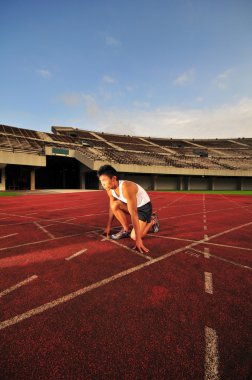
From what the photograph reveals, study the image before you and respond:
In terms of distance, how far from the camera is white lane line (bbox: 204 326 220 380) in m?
1.49

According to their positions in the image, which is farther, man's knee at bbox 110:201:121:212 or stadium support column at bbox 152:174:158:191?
stadium support column at bbox 152:174:158:191

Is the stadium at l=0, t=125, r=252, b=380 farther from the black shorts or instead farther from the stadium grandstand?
the stadium grandstand

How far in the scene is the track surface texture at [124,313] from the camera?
157cm

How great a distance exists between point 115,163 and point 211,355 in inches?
1247

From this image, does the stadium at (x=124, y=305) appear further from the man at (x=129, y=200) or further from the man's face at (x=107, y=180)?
the man's face at (x=107, y=180)

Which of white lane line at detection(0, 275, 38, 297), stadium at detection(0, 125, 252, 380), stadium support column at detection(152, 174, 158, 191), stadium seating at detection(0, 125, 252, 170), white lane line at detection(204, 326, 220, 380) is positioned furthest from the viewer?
stadium support column at detection(152, 174, 158, 191)

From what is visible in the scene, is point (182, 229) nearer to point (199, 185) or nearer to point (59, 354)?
point (59, 354)

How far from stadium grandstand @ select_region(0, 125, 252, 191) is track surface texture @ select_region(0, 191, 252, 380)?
87.4 feet

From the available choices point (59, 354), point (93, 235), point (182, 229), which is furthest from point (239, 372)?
point (182, 229)

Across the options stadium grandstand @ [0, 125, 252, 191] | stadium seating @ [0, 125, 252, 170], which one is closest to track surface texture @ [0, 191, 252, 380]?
stadium grandstand @ [0, 125, 252, 191]

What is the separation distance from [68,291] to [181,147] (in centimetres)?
5543

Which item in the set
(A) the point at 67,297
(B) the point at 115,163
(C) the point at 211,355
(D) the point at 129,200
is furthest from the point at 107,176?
(B) the point at 115,163

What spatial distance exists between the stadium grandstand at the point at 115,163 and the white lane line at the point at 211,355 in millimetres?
28412

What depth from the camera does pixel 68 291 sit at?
8.53 ft
